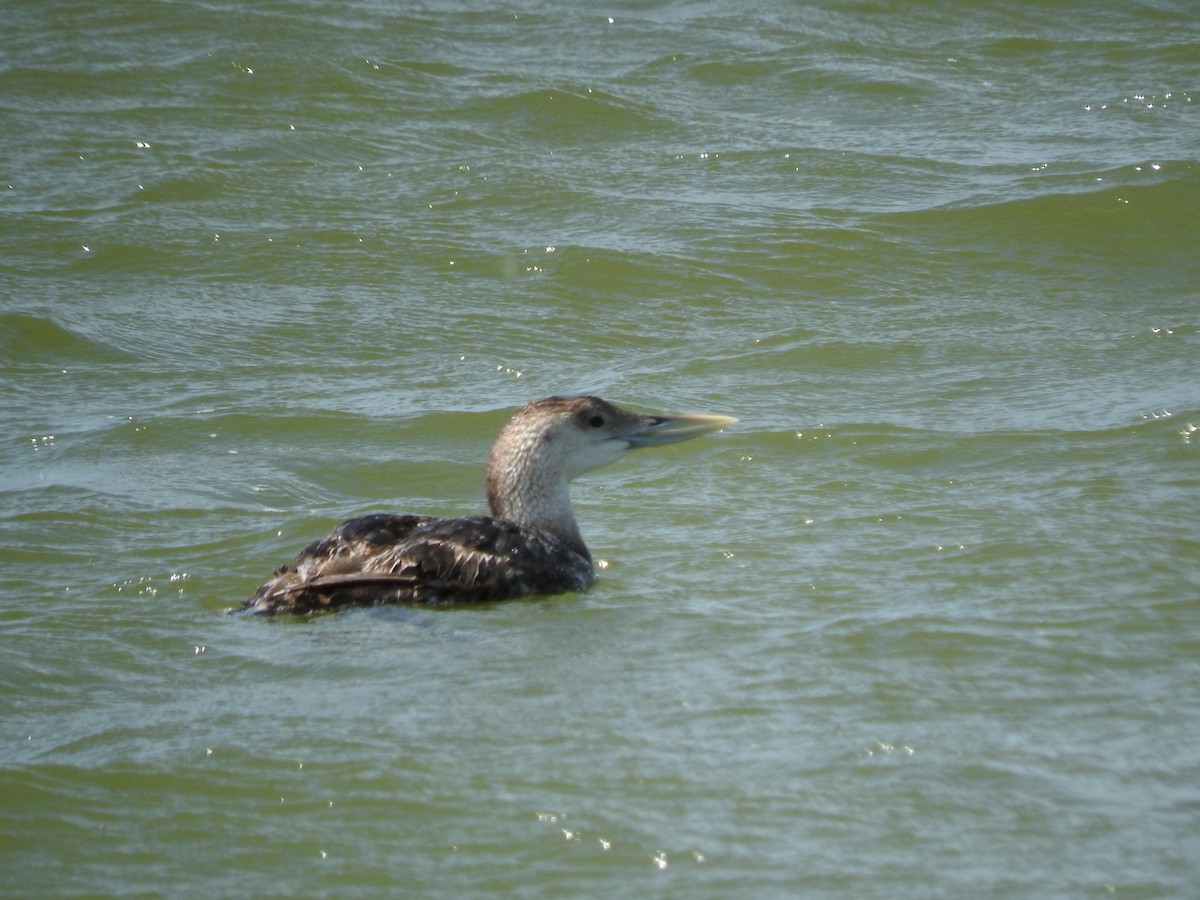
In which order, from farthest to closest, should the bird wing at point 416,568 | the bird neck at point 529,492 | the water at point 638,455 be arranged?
the bird neck at point 529,492 → the bird wing at point 416,568 → the water at point 638,455

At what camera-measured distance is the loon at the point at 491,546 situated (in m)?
5.82

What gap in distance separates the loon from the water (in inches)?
4.5

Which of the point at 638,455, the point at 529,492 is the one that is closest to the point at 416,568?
the point at 529,492

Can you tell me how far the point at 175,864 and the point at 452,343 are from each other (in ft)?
16.2

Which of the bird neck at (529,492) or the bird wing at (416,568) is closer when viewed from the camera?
the bird wing at (416,568)

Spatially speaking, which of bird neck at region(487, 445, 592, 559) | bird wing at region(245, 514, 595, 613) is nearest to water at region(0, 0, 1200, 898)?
bird wing at region(245, 514, 595, 613)

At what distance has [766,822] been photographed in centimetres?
425

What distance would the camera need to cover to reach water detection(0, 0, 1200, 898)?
4344 mm

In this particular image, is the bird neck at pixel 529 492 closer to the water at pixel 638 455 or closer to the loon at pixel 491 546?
the loon at pixel 491 546

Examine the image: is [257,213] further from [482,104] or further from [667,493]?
[667,493]

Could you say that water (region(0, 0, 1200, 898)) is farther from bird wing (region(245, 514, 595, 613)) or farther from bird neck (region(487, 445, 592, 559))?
bird neck (region(487, 445, 592, 559))

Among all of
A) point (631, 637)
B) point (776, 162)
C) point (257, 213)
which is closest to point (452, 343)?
point (257, 213)

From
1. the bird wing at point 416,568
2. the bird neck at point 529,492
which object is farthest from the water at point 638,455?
the bird neck at point 529,492

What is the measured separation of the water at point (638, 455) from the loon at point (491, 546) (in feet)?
0.37
